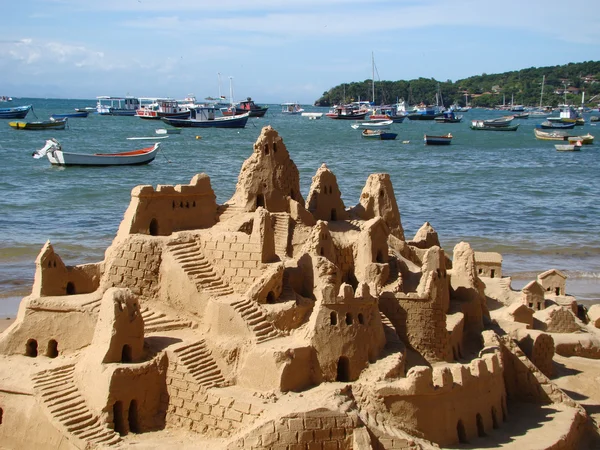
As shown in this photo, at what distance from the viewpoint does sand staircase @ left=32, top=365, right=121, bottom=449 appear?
60.2 ft

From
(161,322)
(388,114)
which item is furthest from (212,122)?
(161,322)

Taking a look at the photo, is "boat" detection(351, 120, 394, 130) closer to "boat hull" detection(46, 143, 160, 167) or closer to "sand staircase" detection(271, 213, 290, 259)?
"boat hull" detection(46, 143, 160, 167)

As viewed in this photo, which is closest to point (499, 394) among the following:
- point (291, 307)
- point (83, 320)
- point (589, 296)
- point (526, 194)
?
point (291, 307)

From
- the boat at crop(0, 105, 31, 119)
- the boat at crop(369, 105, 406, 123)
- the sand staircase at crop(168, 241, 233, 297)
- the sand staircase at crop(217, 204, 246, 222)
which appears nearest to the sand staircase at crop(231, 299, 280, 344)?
the sand staircase at crop(168, 241, 233, 297)

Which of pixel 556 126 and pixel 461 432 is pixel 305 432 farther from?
pixel 556 126

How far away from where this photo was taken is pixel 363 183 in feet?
197

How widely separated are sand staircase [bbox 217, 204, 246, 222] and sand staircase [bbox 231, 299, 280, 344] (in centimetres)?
449

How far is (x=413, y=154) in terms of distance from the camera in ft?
293

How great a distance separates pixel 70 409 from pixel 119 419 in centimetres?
98

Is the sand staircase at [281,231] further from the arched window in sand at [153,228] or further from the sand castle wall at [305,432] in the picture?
the sand castle wall at [305,432]

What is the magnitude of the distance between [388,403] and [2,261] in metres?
24.5

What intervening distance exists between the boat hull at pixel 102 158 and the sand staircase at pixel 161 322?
46.9 m

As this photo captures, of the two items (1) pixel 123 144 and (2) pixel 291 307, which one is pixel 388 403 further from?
(1) pixel 123 144

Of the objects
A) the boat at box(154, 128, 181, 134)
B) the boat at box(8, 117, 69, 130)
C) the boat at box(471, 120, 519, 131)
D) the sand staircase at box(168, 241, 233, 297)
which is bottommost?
the boat at box(471, 120, 519, 131)
